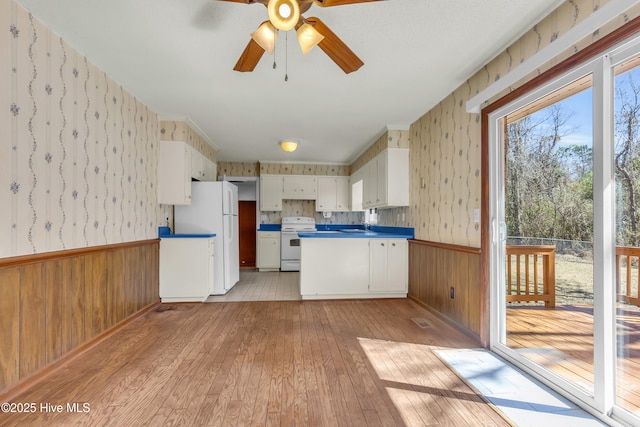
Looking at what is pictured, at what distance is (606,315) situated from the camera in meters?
1.47

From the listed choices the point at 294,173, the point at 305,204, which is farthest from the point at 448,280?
the point at 294,173

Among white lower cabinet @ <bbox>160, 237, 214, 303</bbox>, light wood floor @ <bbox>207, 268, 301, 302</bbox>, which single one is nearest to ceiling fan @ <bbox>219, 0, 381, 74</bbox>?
white lower cabinet @ <bbox>160, 237, 214, 303</bbox>

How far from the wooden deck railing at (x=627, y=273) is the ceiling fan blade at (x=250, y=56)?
2214 millimetres

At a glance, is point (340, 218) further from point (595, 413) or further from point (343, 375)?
point (595, 413)

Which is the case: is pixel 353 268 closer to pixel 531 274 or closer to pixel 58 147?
pixel 531 274

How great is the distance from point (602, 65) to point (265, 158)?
16.4ft

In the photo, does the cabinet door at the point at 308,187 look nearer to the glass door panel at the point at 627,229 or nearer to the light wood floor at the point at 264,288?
the light wood floor at the point at 264,288

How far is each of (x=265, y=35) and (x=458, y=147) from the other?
2088 mm

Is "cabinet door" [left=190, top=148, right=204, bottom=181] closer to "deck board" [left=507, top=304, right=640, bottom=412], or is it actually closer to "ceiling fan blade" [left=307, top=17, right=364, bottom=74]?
"ceiling fan blade" [left=307, top=17, right=364, bottom=74]

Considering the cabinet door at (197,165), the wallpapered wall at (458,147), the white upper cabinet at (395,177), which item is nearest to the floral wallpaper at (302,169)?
the cabinet door at (197,165)

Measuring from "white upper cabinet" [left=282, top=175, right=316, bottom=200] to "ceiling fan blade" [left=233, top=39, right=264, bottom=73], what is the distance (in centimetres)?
409

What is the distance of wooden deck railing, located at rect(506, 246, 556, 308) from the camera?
1982mm

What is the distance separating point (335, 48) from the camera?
5.63 feet

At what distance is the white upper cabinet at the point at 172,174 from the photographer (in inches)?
144
